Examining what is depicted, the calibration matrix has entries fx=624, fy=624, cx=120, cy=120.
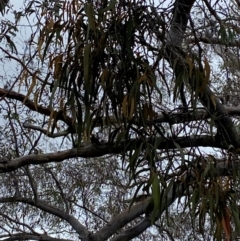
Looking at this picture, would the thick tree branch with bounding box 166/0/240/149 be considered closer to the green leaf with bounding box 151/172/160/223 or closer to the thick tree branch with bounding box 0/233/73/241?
the green leaf with bounding box 151/172/160/223

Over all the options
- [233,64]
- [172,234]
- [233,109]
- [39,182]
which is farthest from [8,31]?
[172,234]

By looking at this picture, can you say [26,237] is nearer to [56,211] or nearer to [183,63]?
[56,211]

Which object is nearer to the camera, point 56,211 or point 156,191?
point 156,191

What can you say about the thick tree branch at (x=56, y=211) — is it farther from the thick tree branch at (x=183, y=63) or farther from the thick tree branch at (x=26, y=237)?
the thick tree branch at (x=183, y=63)

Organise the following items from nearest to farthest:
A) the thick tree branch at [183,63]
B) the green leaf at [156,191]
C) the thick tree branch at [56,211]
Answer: the green leaf at [156,191]
the thick tree branch at [183,63]
the thick tree branch at [56,211]

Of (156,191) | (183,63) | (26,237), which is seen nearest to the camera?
(156,191)

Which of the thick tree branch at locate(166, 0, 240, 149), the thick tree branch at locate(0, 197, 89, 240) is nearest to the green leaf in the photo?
the thick tree branch at locate(166, 0, 240, 149)

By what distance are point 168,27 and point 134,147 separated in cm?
50

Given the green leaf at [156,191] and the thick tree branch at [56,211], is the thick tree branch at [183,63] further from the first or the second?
the thick tree branch at [56,211]

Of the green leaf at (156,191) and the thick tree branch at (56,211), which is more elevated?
the thick tree branch at (56,211)

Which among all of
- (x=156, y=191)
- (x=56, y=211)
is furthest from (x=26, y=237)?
(x=156, y=191)

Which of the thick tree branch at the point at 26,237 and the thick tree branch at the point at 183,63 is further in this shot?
the thick tree branch at the point at 26,237

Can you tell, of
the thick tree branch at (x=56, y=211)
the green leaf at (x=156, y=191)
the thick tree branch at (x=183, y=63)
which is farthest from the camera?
the thick tree branch at (x=56, y=211)

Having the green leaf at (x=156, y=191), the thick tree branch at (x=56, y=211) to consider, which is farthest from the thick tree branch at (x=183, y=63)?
the thick tree branch at (x=56, y=211)
